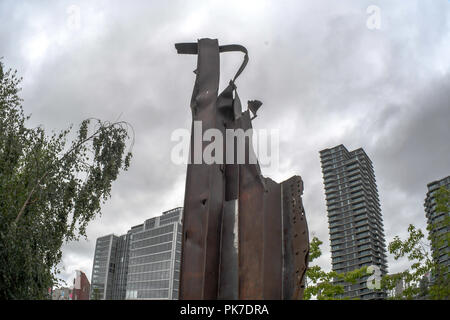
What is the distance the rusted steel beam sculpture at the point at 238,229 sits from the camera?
2.45 metres

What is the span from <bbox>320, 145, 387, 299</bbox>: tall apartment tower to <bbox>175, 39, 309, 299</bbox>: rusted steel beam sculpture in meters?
71.0

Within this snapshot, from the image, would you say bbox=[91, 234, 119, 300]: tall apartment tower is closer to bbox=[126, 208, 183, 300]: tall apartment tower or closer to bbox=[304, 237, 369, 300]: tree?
bbox=[126, 208, 183, 300]: tall apartment tower

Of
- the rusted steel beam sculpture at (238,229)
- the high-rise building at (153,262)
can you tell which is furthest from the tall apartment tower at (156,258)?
the rusted steel beam sculpture at (238,229)

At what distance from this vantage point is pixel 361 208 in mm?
78375

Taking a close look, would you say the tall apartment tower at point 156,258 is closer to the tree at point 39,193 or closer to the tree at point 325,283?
the tree at point 325,283

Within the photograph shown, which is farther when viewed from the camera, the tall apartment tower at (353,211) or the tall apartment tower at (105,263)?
the tall apartment tower at (105,263)

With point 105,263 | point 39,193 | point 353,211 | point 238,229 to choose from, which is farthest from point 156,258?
point 238,229

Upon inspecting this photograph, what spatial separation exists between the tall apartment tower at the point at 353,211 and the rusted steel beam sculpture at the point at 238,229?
70960mm

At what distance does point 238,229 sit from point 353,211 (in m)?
87.4

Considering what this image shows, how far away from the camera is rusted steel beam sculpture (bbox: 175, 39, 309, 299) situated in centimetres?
245

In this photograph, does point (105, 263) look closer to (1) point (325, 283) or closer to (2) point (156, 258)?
(2) point (156, 258)

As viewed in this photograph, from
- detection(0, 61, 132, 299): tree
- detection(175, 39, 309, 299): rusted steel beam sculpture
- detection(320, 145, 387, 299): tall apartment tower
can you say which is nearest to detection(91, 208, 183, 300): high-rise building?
detection(320, 145, 387, 299): tall apartment tower
